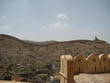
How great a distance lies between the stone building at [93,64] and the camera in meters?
9.41

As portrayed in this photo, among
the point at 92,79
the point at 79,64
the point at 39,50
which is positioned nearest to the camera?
the point at 92,79

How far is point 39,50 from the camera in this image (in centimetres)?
3456

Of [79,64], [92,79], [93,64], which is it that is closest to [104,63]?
[93,64]

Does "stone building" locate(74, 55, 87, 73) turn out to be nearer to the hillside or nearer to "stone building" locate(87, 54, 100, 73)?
"stone building" locate(87, 54, 100, 73)

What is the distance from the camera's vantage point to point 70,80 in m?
6.90

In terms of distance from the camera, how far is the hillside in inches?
1186

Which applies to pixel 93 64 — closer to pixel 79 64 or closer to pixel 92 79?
pixel 79 64

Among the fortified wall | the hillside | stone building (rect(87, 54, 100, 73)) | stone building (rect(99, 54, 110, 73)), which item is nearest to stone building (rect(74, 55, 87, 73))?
the fortified wall

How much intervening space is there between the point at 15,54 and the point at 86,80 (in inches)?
1003

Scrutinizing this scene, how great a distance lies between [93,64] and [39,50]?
25.7 meters

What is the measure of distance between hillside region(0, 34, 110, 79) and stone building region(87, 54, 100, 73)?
19.6m

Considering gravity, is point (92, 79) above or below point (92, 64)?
below

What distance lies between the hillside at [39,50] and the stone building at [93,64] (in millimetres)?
19646

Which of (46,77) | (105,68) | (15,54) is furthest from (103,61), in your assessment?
(15,54)
